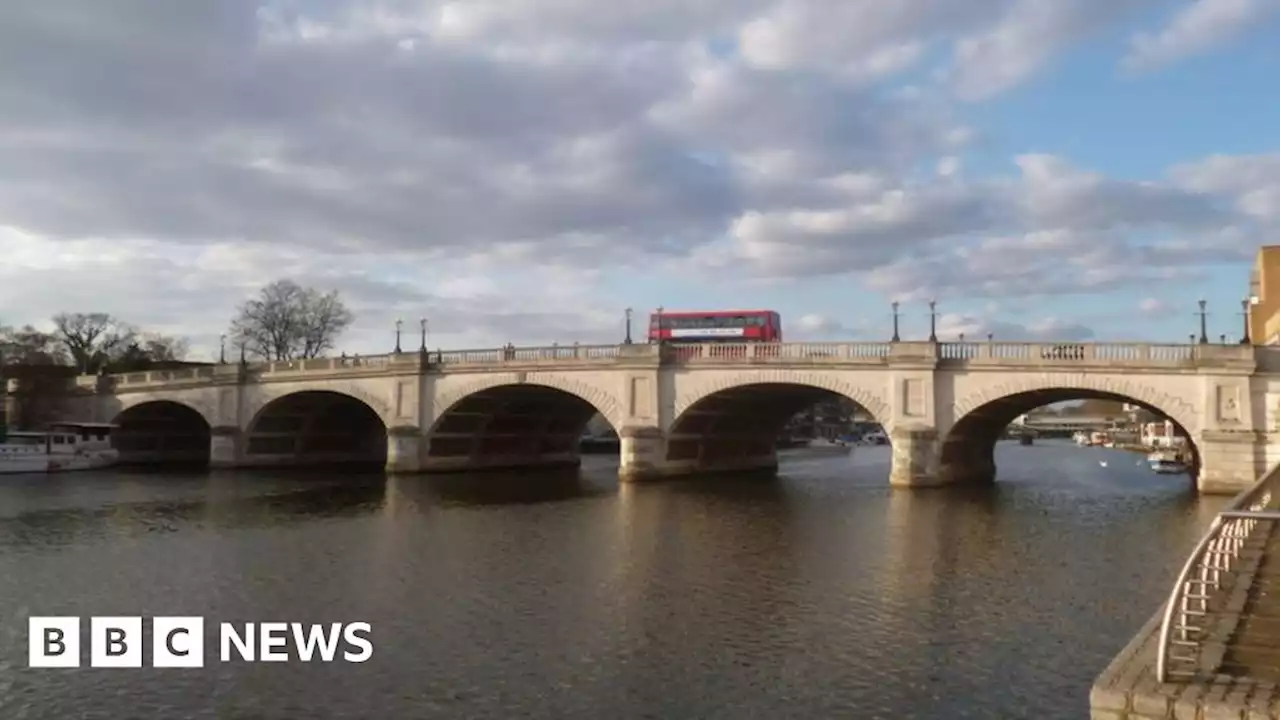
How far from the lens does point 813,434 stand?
134 metres

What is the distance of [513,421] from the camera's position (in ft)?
201

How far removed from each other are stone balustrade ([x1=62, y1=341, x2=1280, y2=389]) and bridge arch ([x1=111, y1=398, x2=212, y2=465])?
270 inches

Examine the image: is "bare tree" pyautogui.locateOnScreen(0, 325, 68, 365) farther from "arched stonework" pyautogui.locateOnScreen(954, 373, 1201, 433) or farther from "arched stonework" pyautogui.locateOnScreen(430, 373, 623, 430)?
"arched stonework" pyautogui.locateOnScreen(954, 373, 1201, 433)

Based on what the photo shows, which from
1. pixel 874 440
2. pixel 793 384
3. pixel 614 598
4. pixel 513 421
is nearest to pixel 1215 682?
pixel 614 598

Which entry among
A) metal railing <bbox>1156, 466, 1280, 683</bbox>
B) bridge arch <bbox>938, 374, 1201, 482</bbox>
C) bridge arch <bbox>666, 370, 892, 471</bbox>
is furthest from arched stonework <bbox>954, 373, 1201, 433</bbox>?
metal railing <bbox>1156, 466, 1280, 683</bbox>

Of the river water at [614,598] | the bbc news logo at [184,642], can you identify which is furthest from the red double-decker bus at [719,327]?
the bbc news logo at [184,642]

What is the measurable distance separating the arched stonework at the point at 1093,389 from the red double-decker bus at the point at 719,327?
17.9 metres

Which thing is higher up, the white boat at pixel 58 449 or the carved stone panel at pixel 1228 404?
the carved stone panel at pixel 1228 404

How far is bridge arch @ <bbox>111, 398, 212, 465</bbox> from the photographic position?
226 feet

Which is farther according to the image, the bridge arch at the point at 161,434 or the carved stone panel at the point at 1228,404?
the bridge arch at the point at 161,434

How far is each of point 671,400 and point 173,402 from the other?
120 ft

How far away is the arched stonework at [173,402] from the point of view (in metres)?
62.0

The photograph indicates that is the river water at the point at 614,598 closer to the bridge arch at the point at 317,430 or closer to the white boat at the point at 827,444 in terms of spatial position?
the bridge arch at the point at 317,430

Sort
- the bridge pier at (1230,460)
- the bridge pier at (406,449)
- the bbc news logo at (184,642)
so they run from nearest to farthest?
the bbc news logo at (184,642) → the bridge pier at (1230,460) → the bridge pier at (406,449)
